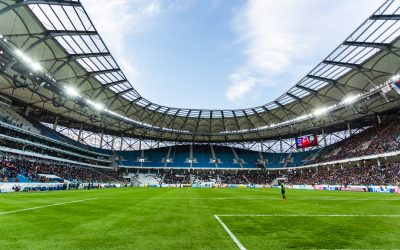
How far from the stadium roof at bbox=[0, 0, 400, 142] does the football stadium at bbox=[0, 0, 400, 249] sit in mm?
194

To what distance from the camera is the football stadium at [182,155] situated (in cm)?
644

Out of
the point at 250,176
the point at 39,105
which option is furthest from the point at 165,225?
the point at 250,176

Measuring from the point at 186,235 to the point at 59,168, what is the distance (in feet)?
157

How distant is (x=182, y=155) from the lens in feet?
247

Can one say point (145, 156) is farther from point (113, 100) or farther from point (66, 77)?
point (66, 77)

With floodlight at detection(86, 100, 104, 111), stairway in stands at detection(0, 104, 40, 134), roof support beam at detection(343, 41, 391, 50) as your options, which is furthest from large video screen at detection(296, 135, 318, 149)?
stairway in stands at detection(0, 104, 40, 134)

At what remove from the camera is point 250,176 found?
69.3 meters

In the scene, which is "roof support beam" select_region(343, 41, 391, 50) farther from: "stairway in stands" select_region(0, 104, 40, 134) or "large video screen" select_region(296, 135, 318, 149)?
"stairway in stands" select_region(0, 104, 40, 134)

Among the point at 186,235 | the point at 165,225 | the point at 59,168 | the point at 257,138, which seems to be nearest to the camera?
the point at 186,235

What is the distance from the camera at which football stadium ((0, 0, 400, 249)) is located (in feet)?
21.1

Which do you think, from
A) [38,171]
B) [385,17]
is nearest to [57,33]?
[38,171]

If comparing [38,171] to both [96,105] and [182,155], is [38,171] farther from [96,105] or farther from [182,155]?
[182,155]

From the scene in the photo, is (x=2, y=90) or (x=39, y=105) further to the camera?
(x=39, y=105)

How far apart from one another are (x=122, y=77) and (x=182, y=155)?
44177mm
